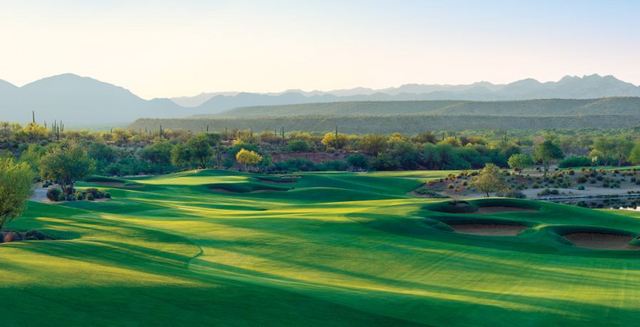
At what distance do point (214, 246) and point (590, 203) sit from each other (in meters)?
51.8

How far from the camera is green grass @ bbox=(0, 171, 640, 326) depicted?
19.5 m

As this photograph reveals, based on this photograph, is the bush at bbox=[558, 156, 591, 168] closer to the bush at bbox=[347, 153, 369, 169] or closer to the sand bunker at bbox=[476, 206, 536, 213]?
the bush at bbox=[347, 153, 369, 169]

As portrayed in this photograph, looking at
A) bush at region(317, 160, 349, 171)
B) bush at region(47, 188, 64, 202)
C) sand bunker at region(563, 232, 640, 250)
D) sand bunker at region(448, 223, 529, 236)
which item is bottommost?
bush at region(317, 160, 349, 171)

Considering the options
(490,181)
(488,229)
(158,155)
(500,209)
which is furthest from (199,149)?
(488,229)

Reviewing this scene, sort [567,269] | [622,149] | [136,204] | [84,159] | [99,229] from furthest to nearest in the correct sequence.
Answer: [622,149] → [84,159] → [136,204] → [99,229] → [567,269]

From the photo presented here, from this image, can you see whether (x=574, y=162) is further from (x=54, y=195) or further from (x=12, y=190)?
(x=12, y=190)

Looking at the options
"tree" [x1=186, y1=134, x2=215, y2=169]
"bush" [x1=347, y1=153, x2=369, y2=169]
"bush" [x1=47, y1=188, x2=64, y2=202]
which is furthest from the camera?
"bush" [x1=347, y1=153, x2=369, y2=169]

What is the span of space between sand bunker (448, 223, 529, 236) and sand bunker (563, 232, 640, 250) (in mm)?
3094

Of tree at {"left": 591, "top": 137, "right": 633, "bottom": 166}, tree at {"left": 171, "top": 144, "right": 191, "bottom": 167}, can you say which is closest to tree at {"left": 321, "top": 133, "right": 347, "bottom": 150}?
tree at {"left": 171, "top": 144, "right": 191, "bottom": 167}

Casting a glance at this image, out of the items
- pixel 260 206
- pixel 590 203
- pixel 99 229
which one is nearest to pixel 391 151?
pixel 590 203

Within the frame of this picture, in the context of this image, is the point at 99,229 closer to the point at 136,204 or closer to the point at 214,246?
the point at 214,246

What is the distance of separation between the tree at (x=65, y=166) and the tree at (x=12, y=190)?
29.1 metres

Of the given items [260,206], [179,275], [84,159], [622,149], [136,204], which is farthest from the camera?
[622,149]

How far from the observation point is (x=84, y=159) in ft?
205
